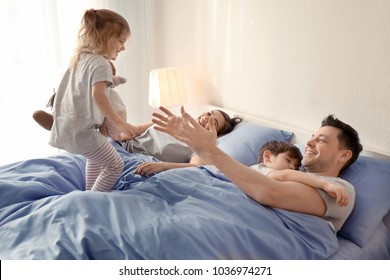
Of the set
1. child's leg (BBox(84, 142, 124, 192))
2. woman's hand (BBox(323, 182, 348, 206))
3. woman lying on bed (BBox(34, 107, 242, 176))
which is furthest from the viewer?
woman lying on bed (BBox(34, 107, 242, 176))

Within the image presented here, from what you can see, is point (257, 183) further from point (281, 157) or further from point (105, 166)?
point (105, 166)

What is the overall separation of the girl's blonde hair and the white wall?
86 centimetres

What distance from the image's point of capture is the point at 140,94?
305 cm

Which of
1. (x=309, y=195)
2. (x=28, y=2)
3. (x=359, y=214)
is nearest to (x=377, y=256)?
(x=359, y=214)

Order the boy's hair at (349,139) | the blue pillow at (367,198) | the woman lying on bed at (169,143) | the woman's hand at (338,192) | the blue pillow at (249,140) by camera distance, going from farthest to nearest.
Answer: the woman lying on bed at (169,143), the blue pillow at (249,140), the boy's hair at (349,139), the blue pillow at (367,198), the woman's hand at (338,192)

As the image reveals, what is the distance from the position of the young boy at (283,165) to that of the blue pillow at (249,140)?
Result: 25 cm

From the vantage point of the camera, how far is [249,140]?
192cm

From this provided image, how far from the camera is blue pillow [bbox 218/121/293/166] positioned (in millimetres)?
1872

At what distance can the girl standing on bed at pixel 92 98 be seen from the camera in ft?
4.79

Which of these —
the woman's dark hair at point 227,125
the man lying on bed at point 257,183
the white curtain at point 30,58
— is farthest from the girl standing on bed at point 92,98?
the white curtain at point 30,58

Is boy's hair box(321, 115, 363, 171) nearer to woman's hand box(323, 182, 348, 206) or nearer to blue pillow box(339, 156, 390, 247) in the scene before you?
blue pillow box(339, 156, 390, 247)

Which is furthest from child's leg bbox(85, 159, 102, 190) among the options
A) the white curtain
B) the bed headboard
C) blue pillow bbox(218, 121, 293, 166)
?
the white curtain

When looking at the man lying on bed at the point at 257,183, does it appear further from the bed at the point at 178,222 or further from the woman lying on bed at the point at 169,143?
the woman lying on bed at the point at 169,143

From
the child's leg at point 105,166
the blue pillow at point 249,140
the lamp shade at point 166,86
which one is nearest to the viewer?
the child's leg at point 105,166
